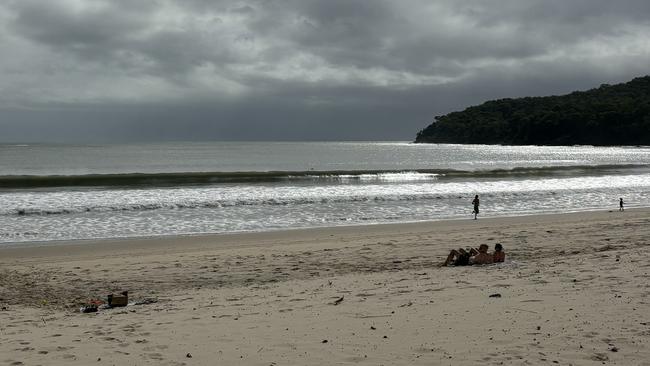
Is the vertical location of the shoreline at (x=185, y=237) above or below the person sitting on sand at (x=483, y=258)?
below

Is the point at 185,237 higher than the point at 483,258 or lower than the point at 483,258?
lower

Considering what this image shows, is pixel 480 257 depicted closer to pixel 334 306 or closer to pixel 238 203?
pixel 334 306

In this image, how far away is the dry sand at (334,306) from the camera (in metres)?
6.01

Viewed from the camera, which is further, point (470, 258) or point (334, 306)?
point (470, 258)

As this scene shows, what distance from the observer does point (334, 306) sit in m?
8.09

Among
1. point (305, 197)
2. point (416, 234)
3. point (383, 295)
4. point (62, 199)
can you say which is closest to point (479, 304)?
point (383, 295)

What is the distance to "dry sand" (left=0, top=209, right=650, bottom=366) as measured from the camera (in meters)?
6.01

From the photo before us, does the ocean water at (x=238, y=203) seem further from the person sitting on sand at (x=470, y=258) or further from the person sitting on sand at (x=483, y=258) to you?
the person sitting on sand at (x=483, y=258)

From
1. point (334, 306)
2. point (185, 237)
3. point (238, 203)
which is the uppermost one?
point (238, 203)

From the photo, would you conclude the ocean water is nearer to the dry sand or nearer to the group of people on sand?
the dry sand

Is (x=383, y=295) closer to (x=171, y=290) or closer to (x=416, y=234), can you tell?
(x=171, y=290)

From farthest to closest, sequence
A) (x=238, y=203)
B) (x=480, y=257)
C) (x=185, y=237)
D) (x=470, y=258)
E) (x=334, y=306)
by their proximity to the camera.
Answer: (x=238, y=203) < (x=185, y=237) < (x=470, y=258) < (x=480, y=257) < (x=334, y=306)

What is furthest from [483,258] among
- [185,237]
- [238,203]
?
[238,203]

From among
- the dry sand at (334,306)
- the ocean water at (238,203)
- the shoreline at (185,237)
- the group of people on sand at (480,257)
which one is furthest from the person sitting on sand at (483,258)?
the ocean water at (238,203)
